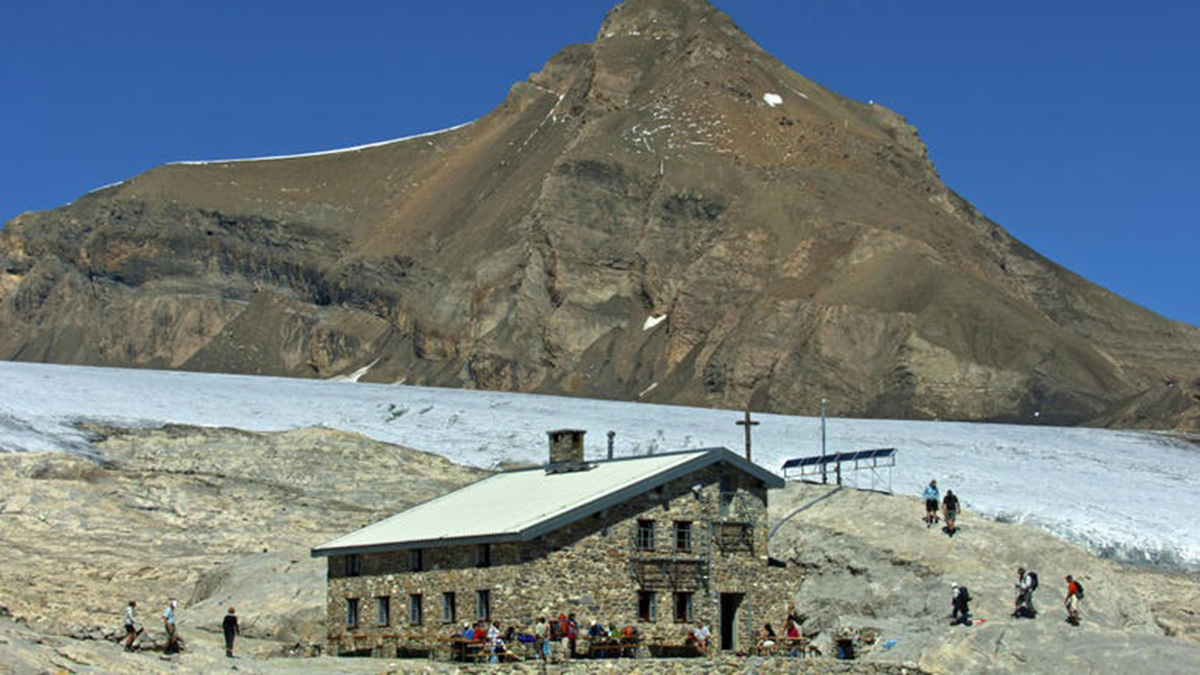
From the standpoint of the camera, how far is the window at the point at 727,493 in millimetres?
35688

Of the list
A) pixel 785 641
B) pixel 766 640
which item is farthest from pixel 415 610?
pixel 785 641

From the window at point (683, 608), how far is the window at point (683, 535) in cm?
95

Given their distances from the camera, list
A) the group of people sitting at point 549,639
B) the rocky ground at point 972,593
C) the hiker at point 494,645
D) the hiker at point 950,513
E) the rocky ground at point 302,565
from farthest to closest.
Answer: the hiker at point 950,513 < the rocky ground at point 972,593 < the rocky ground at point 302,565 < the group of people sitting at point 549,639 < the hiker at point 494,645

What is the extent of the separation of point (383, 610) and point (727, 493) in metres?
7.52

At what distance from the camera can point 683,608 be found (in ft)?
113

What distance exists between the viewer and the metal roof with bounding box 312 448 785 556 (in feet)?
107

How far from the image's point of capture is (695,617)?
34531 mm

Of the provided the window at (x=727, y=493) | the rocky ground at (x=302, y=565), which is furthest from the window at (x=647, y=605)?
the rocky ground at (x=302, y=565)

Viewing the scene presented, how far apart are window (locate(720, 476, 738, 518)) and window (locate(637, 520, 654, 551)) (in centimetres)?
210

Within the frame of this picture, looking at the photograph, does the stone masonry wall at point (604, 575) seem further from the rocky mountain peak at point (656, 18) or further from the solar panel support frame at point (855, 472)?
the rocky mountain peak at point (656, 18)

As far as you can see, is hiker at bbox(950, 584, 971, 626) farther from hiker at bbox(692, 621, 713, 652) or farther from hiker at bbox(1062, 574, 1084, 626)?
hiker at bbox(692, 621, 713, 652)

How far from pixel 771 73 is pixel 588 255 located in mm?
35032

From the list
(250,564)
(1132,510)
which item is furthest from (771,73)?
(250,564)

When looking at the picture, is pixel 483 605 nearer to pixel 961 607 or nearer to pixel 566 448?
pixel 566 448
